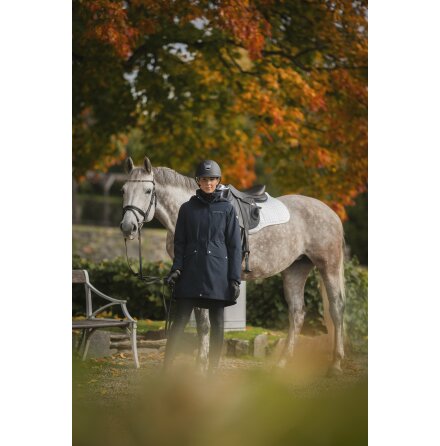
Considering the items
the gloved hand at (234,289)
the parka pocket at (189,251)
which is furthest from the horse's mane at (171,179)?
the gloved hand at (234,289)

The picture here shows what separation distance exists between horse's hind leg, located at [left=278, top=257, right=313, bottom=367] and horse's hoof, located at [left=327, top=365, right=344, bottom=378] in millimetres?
424

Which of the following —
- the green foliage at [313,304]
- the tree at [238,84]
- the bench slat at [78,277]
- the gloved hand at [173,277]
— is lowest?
the green foliage at [313,304]

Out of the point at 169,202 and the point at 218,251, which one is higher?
the point at 169,202

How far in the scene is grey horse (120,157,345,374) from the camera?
6.28 metres

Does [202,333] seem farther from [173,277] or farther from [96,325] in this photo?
[96,325]

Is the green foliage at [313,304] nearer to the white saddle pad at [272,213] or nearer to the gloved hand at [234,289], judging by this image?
the white saddle pad at [272,213]

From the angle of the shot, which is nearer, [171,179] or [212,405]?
[212,405]

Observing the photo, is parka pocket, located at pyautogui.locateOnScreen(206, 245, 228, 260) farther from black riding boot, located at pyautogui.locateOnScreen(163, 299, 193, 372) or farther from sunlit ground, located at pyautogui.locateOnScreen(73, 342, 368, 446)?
sunlit ground, located at pyautogui.locateOnScreen(73, 342, 368, 446)

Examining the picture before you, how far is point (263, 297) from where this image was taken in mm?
8781

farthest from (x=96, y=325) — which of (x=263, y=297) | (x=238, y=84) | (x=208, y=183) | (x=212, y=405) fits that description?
(x=238, y=84)

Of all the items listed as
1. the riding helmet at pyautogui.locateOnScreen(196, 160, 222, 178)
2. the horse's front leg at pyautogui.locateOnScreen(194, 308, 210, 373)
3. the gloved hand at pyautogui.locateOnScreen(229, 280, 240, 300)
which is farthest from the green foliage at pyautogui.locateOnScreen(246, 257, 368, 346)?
the riding helmet at pyautogui.locateOnScreen(196, 160, 222, 178)

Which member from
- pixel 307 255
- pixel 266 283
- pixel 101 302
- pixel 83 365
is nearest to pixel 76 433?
pixel 83 365

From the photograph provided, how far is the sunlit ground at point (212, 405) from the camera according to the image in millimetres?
5863

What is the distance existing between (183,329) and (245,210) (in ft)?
4.25
